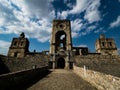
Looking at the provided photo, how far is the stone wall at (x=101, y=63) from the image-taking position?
21141 mm

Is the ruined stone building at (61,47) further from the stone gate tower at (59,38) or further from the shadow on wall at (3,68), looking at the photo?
the shadow on wall at (3,68)

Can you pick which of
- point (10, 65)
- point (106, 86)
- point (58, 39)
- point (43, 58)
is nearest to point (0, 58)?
point (10, 65)

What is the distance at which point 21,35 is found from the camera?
137ft

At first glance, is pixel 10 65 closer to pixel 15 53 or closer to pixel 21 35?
pixel 15 53

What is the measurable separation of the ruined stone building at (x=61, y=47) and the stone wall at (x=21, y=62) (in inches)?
75.4

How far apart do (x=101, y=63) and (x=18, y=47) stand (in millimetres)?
30654

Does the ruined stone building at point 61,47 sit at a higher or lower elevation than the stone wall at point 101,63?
higher

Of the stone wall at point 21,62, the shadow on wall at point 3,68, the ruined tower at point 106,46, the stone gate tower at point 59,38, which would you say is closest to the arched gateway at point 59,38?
the stone gate tower at point 59,38

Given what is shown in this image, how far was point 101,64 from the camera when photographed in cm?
2186

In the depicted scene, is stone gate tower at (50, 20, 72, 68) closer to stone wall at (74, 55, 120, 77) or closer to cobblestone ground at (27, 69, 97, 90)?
stone wall at (74, 55, 120, 77)

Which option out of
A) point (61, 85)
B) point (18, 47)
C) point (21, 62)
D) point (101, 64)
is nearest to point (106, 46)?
point (101, 64)

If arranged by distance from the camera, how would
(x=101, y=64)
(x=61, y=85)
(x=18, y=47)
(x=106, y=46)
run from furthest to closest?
1. (x=106, y=46)
2. (x=18, y=47)
3. (x=101, y=64)
4. (x=61, y=85)

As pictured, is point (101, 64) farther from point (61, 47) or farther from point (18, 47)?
point (18, 47)

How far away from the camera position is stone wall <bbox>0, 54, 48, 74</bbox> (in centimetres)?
2186
